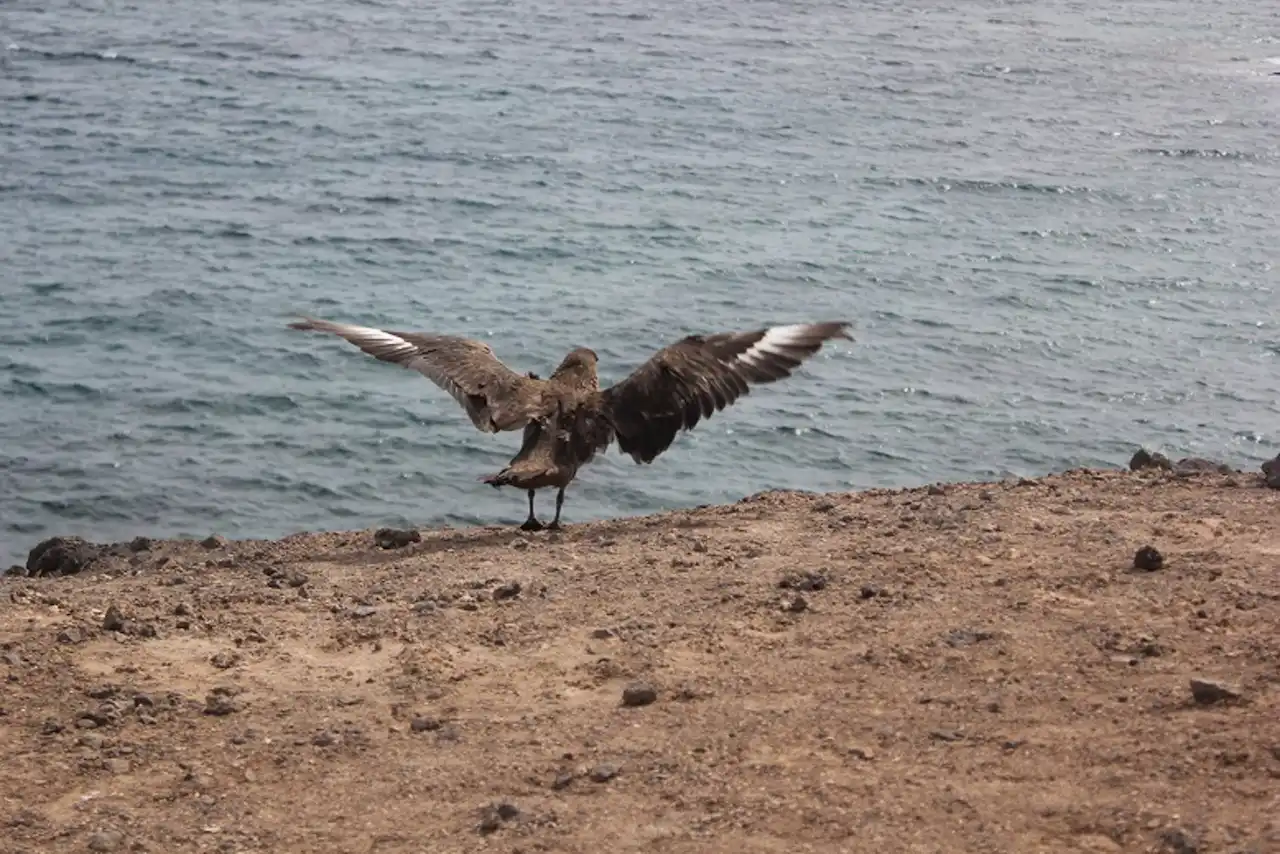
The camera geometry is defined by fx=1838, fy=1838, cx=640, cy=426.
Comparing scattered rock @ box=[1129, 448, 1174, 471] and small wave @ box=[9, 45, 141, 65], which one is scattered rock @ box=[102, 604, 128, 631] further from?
small wave @ box=[9, 45, 141, 65]

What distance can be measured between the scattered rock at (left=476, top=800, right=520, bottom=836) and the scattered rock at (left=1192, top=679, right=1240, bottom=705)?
2614 millimetres

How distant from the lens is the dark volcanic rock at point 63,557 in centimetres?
1248

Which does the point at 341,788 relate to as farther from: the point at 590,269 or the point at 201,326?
the point at 590,269

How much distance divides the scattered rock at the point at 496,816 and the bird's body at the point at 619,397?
15.1 feet

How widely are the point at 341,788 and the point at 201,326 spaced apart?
1461cm

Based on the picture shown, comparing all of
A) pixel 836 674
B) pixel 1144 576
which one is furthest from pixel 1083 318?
pixel 836 674

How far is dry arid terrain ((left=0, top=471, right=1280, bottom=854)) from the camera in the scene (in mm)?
6328

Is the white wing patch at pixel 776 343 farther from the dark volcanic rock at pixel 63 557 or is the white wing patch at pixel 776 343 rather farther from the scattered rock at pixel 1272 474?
the dark volcanic rock at pixel 63 557

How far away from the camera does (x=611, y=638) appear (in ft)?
26.7

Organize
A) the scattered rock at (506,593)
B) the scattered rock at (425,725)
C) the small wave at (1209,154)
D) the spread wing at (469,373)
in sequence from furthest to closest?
the small wave at (1209,154) < the spread wing at (469,373) < the scattered rock at (506,593) < the scattered rock at (425,725)

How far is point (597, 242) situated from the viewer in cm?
2394

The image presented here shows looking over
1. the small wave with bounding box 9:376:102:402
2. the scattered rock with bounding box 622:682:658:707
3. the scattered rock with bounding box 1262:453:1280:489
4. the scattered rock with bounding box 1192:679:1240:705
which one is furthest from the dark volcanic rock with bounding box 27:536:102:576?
the scattered rock with bounding box 1192:679:1240:705

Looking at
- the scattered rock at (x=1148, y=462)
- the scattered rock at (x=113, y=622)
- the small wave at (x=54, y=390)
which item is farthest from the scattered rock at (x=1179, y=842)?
the small wave at (x=54, y=390)

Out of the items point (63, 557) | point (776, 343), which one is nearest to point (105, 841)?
point (776, 343)
